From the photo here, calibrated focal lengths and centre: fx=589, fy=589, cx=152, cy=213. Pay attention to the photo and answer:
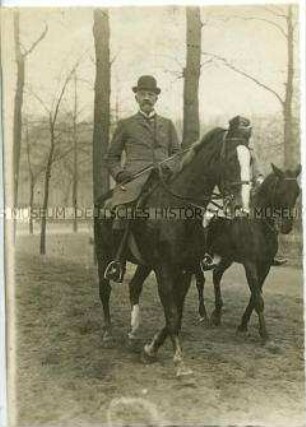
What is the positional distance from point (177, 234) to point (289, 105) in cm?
127

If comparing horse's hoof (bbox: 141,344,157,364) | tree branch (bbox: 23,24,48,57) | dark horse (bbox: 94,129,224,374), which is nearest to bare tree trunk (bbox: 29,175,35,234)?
dark horse (bbox: 94,129,224,374)

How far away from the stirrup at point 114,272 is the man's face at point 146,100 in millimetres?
1099

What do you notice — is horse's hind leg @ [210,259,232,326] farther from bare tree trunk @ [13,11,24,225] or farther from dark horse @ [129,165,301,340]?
bare tree trunk @ [13,11,24,225]

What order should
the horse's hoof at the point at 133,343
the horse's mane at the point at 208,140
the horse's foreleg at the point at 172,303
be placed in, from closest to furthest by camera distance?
the horse's mane at the point at 208,140 < the horse's foreleg at the point at 172,303 < the horse's hoof at the point at 133,343

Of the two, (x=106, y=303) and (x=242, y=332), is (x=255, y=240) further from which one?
(x=106, y=303)

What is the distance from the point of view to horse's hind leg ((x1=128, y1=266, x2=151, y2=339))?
13.8 ft

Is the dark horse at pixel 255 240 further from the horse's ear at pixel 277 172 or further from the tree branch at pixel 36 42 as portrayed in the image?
the tree branch at pixel 36 42

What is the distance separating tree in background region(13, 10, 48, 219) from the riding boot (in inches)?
31.3

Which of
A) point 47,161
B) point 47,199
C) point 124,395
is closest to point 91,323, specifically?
point 124,395

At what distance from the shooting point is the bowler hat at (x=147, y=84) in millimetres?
4121

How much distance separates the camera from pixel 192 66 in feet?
13.9

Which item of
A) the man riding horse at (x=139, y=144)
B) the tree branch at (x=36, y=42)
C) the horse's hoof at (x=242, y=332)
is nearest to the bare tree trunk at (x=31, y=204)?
the man riding horse at (x=139, y=144)

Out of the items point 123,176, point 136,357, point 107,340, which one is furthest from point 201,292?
point 123,176

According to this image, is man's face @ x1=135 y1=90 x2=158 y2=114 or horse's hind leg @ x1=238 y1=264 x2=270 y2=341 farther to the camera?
horse's hind leg @ x1=238 y1=264 x2=270 y2=341
